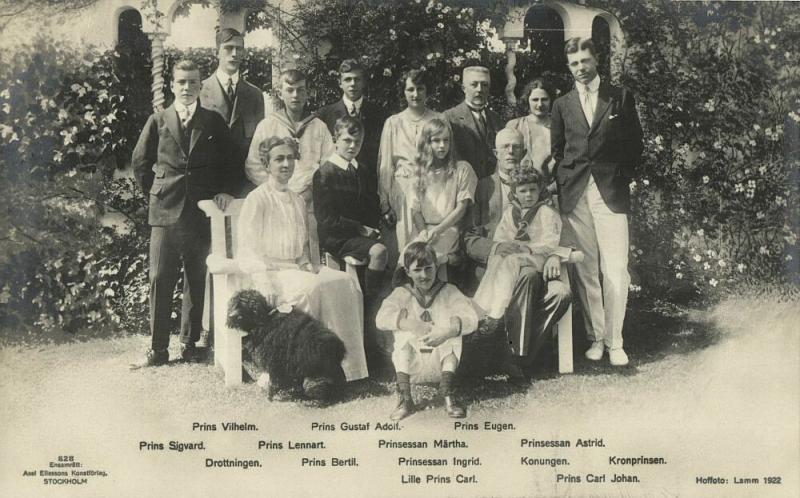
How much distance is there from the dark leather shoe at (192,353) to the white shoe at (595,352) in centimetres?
Answer: 251

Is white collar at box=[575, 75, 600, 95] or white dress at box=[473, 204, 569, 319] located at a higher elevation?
white collar at box=[575, 75, 600, 95]

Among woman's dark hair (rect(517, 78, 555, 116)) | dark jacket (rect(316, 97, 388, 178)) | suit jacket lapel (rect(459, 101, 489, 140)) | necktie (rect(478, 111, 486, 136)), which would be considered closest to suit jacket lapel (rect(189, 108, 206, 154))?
dark jacket (rect(316, 97, 388, 178))

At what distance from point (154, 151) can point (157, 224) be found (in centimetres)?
47

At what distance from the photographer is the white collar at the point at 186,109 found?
5.50 m

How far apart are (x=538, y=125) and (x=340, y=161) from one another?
4.35 ft

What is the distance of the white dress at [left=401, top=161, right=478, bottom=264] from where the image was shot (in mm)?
5473

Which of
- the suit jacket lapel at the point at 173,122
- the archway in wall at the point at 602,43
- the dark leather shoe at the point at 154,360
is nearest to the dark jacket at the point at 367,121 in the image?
the suit jacket lapel at the point at 173,122

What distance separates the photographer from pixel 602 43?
227 inches

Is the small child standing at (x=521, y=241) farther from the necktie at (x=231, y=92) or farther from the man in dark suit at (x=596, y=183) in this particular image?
the necktie at (x=231, y=92)

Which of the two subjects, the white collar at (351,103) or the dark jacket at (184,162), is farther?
the white collar at (351,103)

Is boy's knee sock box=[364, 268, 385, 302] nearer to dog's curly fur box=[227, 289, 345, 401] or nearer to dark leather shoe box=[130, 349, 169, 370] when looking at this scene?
dog's curly fur box=[227, 289, 345, 401]

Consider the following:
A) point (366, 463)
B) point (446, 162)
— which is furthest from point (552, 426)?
point (446, 162)

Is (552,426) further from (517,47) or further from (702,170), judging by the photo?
(517,47)

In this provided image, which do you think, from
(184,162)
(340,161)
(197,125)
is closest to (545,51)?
(340,161)
